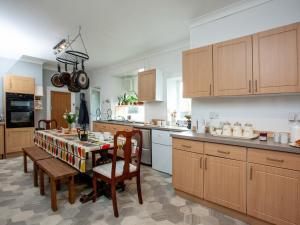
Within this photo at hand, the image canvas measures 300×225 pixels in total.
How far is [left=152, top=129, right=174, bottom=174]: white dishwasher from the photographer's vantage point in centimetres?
331

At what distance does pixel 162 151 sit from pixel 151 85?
1.47 metres

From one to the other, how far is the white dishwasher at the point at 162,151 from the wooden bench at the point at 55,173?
1.67 m

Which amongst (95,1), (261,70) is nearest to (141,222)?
(261,70)

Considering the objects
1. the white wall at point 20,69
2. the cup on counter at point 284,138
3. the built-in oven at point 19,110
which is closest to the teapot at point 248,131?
the cup on counter at point 284,138

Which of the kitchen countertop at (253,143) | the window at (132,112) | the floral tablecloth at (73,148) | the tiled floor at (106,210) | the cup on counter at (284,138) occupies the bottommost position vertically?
the tiled floor at (106,210)

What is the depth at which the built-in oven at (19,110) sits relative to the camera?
4359mm

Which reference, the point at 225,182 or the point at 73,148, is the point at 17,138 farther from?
the point at 225,182

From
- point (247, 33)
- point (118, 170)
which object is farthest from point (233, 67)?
point (118, 170)

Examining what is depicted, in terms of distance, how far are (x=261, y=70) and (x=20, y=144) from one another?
546 cm

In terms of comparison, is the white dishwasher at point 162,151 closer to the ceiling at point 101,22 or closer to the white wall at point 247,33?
the white wall at point 247,33

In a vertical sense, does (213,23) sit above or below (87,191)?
above

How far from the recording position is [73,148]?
226 cm

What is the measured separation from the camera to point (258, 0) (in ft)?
7.42

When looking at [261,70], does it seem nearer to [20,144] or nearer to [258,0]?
Answer: [258,0]
